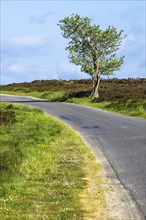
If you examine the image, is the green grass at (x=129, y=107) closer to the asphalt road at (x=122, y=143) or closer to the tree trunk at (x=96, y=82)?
the asphalt road at (x=122, y=143)

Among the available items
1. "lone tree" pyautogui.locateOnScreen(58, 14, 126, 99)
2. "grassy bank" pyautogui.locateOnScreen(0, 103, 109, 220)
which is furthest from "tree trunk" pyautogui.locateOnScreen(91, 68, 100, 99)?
"grassy bank" pyautogui.locateOnScreen(0, 103, 109, 220)

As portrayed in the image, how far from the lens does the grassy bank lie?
887 centimetres

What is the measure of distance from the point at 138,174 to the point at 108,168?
3.93 feet

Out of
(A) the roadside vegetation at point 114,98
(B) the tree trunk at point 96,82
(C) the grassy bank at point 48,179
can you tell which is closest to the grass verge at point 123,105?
(A) the roadside vegetation at point 114,98

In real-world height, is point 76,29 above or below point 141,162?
above

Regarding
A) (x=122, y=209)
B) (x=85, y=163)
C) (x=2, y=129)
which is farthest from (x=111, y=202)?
(x=2, y=129)

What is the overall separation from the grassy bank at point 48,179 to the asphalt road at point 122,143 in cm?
70

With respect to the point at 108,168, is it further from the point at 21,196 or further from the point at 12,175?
the point at 21,196

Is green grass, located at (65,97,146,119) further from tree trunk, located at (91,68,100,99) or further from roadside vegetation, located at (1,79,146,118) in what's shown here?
tree trunk, located at (91,68,100,99)

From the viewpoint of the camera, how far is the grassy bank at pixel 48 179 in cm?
887

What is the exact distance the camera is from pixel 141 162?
46.9 ft

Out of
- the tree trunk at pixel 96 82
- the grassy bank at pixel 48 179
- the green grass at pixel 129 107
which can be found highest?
the tree trunk at pixel 96 82

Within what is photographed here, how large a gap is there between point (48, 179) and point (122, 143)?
7196 mm

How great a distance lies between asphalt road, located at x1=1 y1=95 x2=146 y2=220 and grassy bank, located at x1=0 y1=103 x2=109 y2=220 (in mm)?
696
